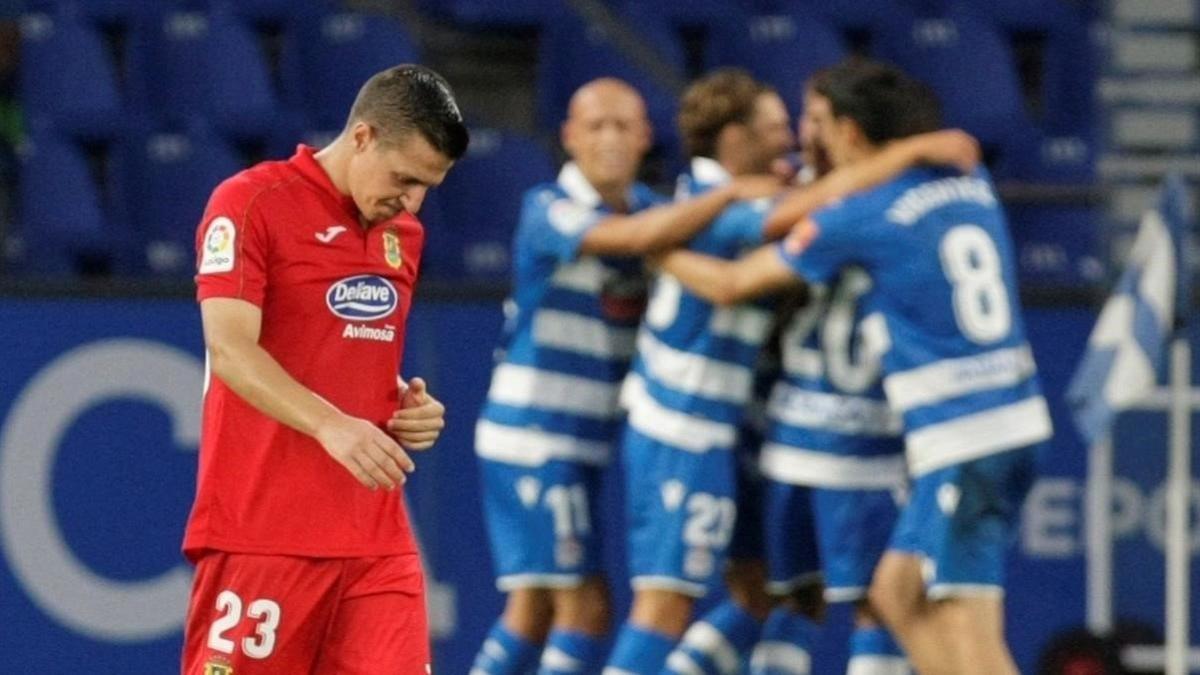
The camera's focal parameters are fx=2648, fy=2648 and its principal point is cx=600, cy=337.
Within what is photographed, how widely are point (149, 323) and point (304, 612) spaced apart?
3583 millimetres

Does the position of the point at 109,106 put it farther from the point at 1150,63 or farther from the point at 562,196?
the point at 1150,63

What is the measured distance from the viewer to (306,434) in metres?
5.20

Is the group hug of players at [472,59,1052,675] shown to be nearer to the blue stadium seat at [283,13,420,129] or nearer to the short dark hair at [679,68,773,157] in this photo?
the short dark hair at [679,68,773,157]

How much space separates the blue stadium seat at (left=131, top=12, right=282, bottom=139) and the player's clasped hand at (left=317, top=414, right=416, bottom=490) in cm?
470

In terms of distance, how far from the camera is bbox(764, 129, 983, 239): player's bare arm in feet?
22.9

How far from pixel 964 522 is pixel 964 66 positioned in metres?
3.94

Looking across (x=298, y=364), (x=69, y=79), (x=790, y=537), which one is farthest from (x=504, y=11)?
(x=298, y=364)

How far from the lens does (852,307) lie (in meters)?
7.40

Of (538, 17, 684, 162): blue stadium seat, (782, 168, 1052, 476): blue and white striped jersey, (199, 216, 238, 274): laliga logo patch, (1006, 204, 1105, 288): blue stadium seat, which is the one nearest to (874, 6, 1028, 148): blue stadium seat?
(1006, 204, 1105, 288): blue stadium seat

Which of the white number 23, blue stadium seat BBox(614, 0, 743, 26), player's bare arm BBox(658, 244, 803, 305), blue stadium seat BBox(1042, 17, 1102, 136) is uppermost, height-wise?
blue stadium seat BBox(614, 0, 743, 26)

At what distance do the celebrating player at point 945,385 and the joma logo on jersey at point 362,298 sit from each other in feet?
6.31

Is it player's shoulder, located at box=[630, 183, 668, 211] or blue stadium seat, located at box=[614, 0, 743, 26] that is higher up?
blue stadium seat, located at box=[614, 0, 743, 26]

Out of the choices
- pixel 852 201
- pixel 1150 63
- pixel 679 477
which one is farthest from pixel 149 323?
pixel 1150 63

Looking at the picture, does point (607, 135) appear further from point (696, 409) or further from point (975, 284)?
point (975, 284)
